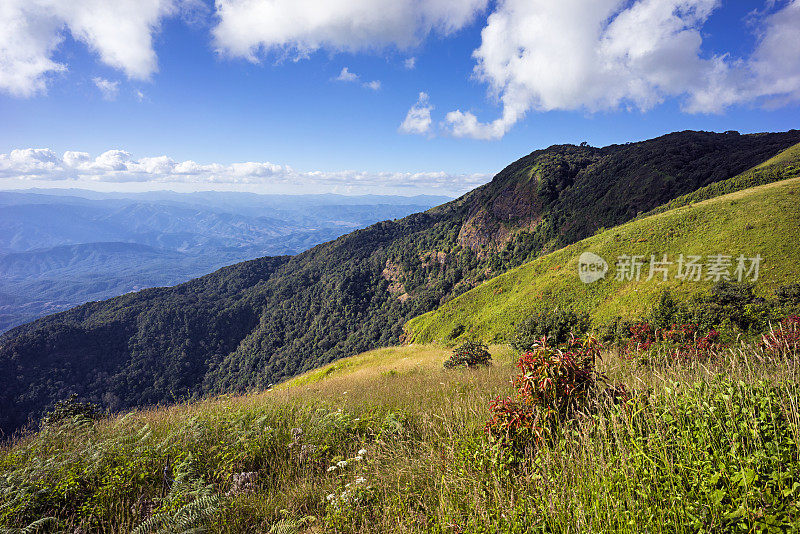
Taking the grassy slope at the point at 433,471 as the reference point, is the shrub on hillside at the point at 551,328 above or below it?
below

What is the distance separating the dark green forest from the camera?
7588cm

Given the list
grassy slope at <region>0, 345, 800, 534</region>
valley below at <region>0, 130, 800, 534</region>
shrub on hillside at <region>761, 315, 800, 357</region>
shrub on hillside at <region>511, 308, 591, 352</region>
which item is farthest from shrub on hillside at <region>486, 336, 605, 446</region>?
shrub on hillside at <region>511, 308, 591, 352</region>

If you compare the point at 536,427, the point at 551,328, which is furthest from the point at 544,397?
the point at 551,328

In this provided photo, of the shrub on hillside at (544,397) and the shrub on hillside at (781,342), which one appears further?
the shrub on hillside at (781,342)

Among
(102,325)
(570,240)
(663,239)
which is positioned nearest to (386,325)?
(570,240)

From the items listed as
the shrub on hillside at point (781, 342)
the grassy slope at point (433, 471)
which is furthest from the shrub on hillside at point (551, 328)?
the grassy slope at point (433, 471)

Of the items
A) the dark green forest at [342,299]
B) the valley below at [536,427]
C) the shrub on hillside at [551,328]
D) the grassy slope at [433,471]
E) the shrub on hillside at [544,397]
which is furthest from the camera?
the dark green forest at [342,299]

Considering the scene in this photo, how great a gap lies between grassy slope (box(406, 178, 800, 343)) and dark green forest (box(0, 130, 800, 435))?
107 ft

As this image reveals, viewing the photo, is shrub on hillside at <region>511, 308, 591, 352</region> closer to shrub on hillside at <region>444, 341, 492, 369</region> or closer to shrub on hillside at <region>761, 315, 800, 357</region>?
shrub on hillside at <region>444, 341, 492, 369</region>

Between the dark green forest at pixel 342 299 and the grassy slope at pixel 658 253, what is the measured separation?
32.5 meters

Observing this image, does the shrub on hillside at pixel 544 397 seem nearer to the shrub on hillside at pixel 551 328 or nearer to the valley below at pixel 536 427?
the valley below at pixel 536 427

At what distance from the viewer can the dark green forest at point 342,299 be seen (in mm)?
75875

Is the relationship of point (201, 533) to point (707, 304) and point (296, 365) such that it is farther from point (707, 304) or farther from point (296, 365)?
point (296, 365)

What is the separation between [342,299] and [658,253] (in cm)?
9706
